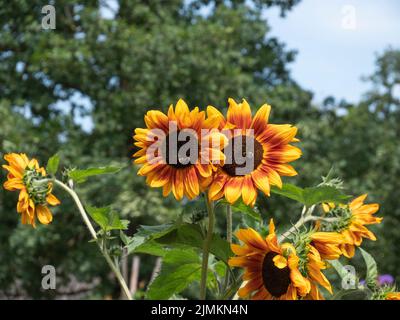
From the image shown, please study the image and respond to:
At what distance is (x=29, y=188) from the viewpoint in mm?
1265

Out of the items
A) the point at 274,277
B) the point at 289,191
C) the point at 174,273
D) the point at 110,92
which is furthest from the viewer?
the point at 110,92

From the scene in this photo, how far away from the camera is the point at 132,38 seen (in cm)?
765

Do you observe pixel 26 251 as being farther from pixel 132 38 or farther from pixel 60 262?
pixel 132 38

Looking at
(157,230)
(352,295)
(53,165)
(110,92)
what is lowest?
(352,295)

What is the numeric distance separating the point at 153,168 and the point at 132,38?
6750 millimetres

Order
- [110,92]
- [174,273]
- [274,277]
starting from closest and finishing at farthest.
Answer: [274,277] → [174,273] → [110,92]

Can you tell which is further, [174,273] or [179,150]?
[174,273]

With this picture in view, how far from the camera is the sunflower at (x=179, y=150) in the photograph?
1.02 m

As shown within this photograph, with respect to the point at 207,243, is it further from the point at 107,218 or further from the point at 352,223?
the point at 352,223

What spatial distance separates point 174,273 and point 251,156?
0.96 feet

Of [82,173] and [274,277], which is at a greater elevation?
[82,173]

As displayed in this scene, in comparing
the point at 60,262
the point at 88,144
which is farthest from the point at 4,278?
the point at 88,144

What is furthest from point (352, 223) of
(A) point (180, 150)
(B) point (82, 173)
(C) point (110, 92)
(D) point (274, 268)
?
(C) point (110, 92)

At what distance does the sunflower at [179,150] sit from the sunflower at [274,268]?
0.38 feet
